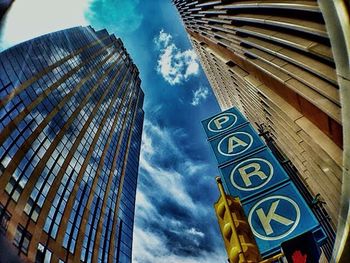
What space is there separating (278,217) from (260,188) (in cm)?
120

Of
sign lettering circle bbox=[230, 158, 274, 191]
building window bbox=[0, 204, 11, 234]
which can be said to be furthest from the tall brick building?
building window bbox=[0, 204, 11, 234]

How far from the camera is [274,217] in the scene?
7594 mm

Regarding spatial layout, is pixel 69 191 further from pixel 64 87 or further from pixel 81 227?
pixel 64 87

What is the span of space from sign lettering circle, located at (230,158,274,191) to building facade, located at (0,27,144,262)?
30.7 m

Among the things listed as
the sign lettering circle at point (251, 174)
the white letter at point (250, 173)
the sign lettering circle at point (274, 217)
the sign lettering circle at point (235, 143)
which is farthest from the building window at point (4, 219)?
the sign lettering circle at point (274, 217)

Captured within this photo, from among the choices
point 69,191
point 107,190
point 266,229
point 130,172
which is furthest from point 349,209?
point 130,172

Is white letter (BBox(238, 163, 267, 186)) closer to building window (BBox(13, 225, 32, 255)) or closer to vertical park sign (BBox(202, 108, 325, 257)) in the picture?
vertical park sign (BBox(202, 108, 325, 257))

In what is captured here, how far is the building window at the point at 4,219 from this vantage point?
101ft

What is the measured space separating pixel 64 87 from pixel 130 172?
32.7m

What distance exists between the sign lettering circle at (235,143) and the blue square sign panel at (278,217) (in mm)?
2584

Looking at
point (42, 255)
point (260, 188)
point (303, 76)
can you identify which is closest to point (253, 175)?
point (260, 188)

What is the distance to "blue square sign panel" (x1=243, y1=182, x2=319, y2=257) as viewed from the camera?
274 inches

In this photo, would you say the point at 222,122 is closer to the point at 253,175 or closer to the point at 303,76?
the point at 253,175

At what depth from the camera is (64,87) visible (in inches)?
2496
